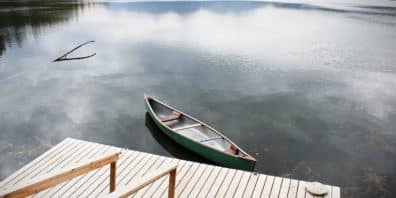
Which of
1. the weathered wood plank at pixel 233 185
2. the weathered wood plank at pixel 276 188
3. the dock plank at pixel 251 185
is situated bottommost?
the weathered wood plank at pixel 233 185

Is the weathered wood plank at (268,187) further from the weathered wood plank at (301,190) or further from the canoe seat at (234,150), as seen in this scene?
the canoe seat at (234,150)

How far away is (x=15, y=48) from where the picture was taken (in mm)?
30453

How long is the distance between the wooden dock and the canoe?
225 cm

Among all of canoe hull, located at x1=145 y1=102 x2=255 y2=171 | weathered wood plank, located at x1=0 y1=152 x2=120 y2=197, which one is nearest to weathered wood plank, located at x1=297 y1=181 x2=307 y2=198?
canoe hull, located at x1=145 y1=102 x2=255 y2=171

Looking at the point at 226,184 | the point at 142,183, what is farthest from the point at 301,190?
the point at 142,183

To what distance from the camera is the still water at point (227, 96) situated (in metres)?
13.2

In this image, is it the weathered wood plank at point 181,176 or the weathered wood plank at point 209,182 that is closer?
the weathered wood plank at point 181,176

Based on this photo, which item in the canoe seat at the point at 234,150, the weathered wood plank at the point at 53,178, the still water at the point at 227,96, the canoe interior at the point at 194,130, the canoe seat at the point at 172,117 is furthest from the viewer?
the canoe seat at the point at 172,117

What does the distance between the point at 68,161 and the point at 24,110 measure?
383 inches

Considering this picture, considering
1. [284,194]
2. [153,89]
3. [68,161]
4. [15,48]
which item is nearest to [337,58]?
[153,89]

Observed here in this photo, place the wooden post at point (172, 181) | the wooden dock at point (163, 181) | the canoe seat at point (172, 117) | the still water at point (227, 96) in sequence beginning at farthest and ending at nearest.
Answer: the canoe seat at point (172, 117) < the still water at point (227, 96) < the wooden dock at point (163, 181) < the wooden post at point (172, 181)

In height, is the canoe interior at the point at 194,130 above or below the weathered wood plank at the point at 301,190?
A: below

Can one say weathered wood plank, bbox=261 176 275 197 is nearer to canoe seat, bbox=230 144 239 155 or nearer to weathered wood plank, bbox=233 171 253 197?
weathered wood plank, bbox=233 171 253 197

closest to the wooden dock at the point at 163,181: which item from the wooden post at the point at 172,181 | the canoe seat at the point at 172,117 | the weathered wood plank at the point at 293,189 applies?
the weathered wood plank at the point at 293,189
